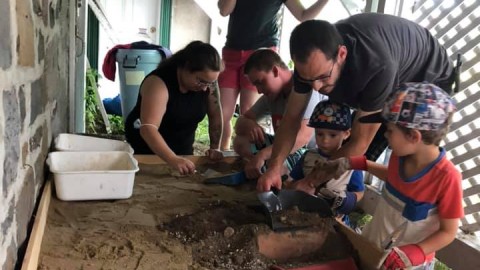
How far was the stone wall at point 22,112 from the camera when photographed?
105 centimetres

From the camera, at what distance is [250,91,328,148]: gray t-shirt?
7.40 feet

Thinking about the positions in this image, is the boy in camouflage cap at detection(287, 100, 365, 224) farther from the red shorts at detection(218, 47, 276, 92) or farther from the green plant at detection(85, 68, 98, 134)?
the green plant at detection(85, 68, 98, 134)

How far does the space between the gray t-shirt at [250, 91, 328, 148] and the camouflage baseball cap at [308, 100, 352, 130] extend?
8.7 inches

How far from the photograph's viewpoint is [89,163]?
1.93m

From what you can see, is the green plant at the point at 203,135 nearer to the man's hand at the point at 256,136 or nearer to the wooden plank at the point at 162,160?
the man's hand at the point at 256,136

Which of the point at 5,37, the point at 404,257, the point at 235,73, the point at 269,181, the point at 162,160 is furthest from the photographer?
the point at 235,73

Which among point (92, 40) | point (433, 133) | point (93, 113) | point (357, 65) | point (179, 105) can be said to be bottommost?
point (93, 113)

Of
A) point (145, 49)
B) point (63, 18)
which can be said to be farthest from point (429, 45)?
point (145, 49)

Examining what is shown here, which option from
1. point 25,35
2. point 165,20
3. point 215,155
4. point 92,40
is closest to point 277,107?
point 215,155

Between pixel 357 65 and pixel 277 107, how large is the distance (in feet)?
2.80

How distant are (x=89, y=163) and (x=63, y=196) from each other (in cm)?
27

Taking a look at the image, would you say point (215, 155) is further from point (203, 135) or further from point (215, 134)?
point (203, 135)

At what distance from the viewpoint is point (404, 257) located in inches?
50.2

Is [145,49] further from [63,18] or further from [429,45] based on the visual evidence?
[429,45]
